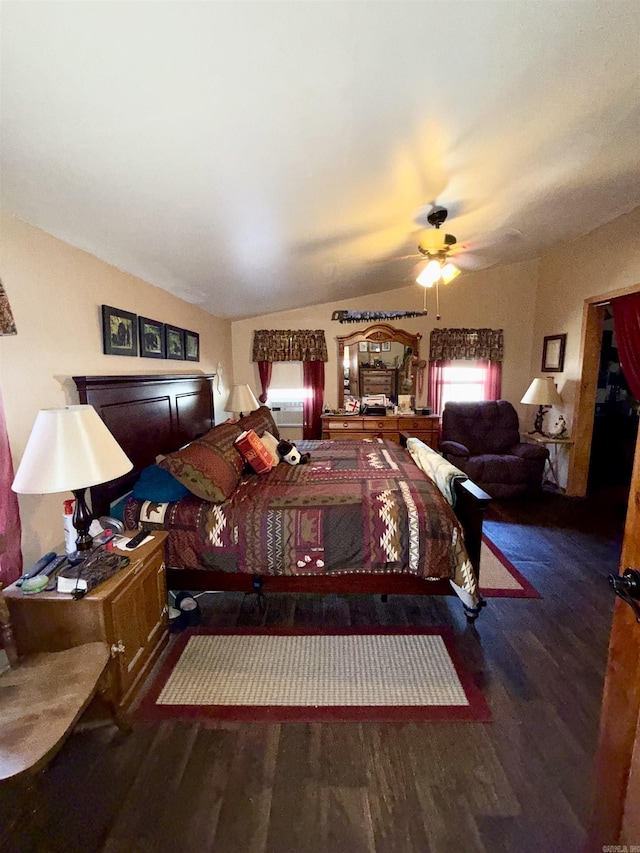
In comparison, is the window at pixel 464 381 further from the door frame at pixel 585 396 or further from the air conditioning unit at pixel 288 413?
the air conditioning unit at pixel 288 413

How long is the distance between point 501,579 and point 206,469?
213cm

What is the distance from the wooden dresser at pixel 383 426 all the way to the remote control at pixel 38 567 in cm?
343

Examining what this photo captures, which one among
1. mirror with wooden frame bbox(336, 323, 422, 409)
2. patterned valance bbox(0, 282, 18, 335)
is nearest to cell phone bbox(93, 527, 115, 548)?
patterned valance bbox(0, 282, 18, 335)

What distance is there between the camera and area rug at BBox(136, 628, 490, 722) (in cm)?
164

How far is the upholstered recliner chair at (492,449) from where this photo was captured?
412 centimetres

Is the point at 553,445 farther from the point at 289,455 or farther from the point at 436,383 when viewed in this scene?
the point at 289,455

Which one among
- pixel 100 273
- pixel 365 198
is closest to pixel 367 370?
pixel 365 198

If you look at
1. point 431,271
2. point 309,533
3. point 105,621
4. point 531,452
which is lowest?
point 105,621

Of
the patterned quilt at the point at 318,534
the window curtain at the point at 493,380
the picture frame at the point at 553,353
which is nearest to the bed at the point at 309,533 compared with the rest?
the patterned quilt at the point at 318,534

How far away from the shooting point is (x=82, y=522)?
5.33ft

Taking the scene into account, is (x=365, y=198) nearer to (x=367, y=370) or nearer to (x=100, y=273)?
(x=100, y=273)

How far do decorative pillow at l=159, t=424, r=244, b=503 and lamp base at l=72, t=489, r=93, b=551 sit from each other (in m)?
0.57

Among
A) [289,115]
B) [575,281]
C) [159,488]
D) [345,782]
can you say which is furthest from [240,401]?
[575,281]

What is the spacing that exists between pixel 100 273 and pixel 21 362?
0.78m
